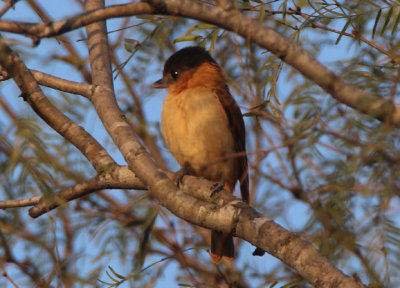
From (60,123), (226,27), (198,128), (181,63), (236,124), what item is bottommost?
(226,27)

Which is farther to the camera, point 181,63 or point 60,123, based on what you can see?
point 181,63

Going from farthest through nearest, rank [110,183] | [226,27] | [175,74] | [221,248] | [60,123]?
1. [175,74]
2. [221,248]
3. [60,123]
4. [110,183]
5. [226,27]

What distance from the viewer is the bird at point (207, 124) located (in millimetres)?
4820

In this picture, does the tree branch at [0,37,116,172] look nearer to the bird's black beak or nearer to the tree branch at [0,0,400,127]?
the tree branch at [0,0,400,127]

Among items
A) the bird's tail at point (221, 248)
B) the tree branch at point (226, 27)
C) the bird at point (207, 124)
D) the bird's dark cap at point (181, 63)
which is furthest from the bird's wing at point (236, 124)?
the tree branch at point (226, 27)

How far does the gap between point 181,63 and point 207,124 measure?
1049 mm

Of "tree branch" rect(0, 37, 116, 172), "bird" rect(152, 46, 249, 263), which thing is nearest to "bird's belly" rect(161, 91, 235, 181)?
"bird" rect(152, 46, 249, 263)

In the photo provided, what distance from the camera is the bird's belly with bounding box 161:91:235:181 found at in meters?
4.80

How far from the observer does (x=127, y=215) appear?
4.66 meters

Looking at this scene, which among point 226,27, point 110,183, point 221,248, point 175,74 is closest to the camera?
point 226,27

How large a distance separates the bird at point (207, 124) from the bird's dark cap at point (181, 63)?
1 centimetres

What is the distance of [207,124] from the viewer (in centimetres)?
485

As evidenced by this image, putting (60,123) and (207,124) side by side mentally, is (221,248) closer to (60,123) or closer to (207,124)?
(207,124)

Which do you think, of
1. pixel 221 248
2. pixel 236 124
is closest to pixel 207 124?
pixel 236 124
